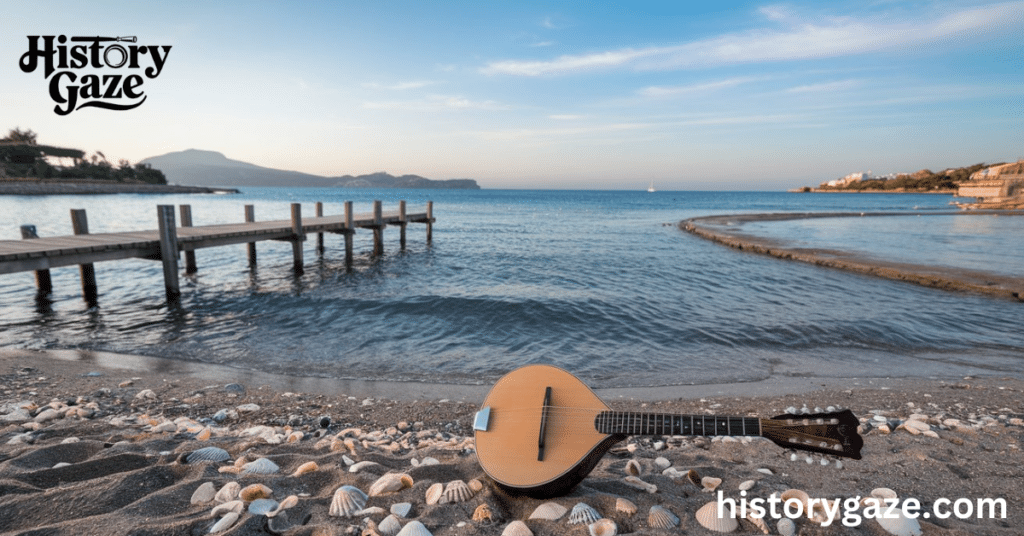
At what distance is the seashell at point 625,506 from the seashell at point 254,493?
2.19 metres

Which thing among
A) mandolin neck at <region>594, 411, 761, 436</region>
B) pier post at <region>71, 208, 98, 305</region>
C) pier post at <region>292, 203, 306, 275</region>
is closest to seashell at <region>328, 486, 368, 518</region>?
mandolin neck at <region>594, 411, 761, 436</region>

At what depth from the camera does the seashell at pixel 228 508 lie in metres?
2.59

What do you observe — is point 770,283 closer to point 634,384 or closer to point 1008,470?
point 634,384

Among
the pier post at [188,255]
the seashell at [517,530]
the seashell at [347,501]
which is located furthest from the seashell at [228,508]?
the pier post at [188,255]

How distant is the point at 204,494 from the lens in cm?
279

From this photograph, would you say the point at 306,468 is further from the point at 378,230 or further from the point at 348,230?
the point at 378,230

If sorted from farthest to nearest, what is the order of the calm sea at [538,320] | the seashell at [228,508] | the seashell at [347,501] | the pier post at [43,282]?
the pier post at [43,282] < the calm sea at [538,320] < the seashell at [347,501] < the seashell at [228,508]

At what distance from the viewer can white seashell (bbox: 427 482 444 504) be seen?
288 cm

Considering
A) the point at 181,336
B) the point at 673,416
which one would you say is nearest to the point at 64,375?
the point at 181,336

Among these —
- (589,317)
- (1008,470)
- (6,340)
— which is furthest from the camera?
(589,317)

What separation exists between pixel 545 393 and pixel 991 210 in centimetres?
7350

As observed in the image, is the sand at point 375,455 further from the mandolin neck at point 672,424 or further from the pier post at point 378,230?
the pier post at point 378,230

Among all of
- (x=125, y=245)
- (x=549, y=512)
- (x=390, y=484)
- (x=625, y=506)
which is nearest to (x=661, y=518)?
(x=625, y=506)

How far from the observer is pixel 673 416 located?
2738 mm
